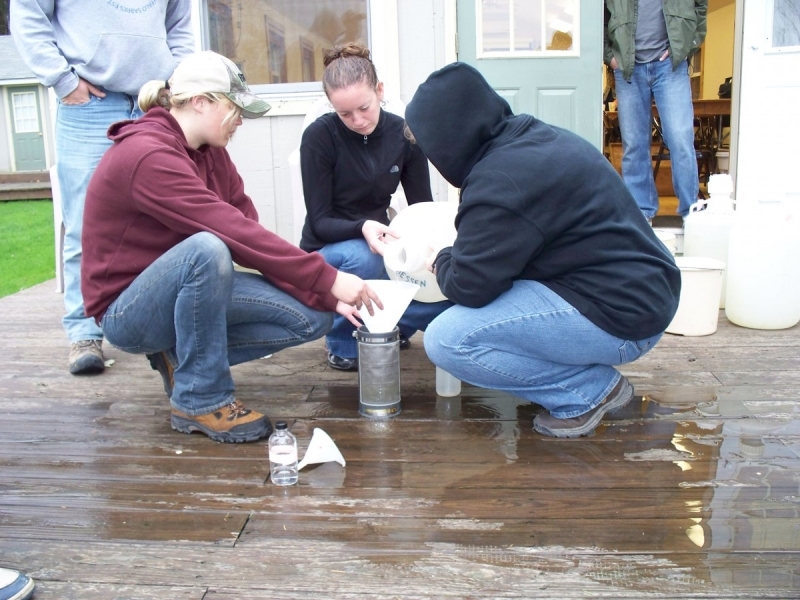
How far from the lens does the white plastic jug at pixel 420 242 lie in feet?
7.54

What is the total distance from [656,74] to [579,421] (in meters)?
2.67

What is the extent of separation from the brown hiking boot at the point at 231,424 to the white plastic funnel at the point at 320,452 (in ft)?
0.80

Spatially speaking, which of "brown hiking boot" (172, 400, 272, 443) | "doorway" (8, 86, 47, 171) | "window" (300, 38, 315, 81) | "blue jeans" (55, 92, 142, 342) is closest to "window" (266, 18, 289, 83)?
"window" (300, 38, 315, 81)

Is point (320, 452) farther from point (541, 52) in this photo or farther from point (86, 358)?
point (541, 52)

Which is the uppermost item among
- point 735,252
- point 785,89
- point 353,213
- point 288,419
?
point 785,89

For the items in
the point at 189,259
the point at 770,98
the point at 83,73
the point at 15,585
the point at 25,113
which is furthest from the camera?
the point at 25,113

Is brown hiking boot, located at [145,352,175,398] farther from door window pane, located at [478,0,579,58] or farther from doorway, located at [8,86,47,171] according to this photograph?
doorway, located at [8,86,47,171]

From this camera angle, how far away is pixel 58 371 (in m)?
2.90

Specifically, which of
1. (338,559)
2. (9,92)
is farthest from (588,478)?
(9,92)

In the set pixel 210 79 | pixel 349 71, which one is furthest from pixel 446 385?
pixel 210 79

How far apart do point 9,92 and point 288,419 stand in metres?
19.2

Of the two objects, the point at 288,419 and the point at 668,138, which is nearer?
the point at 288,419

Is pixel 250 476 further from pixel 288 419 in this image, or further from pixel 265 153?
pixel 265 153

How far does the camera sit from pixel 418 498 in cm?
182
